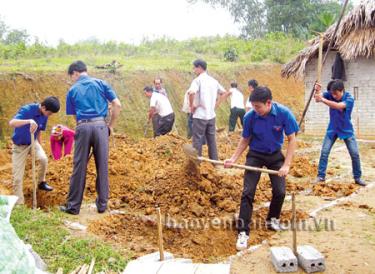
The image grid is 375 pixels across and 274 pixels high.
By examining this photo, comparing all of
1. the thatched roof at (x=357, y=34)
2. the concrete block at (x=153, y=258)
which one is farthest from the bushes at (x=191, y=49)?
the concrete block at (x=153, y=258)

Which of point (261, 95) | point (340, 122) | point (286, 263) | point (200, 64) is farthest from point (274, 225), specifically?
point (200, 64)

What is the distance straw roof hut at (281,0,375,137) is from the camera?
12211mm

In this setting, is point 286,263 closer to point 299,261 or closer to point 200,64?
point 299,261

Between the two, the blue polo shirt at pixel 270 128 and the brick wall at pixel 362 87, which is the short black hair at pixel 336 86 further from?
the brick wall at pixel 362 87

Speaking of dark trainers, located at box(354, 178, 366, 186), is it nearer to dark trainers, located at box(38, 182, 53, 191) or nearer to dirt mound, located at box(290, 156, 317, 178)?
dirt mound, located at box(290, 156, 317, 178)

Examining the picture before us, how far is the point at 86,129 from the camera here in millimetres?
5898

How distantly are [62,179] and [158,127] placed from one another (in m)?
4.31

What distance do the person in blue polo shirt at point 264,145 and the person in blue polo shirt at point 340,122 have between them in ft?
7.92

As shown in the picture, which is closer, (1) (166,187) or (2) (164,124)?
(1) (166,187)

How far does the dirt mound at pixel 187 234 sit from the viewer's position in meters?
5.15

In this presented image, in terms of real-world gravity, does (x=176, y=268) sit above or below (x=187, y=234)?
above

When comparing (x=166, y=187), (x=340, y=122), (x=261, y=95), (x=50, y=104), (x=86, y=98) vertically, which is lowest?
(x=166, y=187)

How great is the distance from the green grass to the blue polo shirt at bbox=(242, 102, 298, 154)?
1.86 meters

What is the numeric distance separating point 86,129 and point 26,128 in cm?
103
